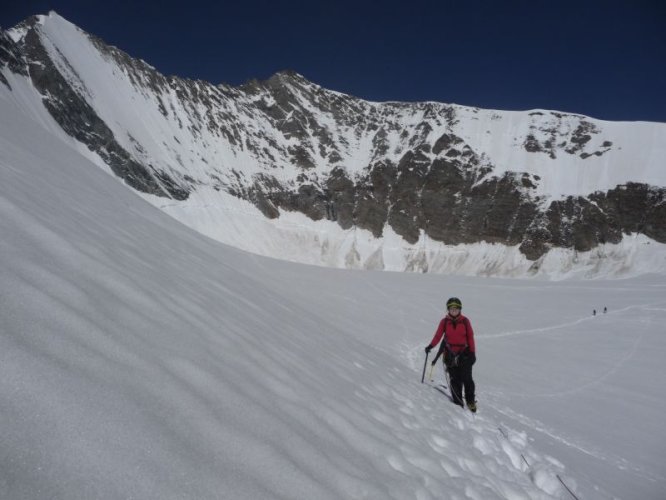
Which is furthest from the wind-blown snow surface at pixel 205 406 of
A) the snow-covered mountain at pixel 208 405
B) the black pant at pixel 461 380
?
the black pant at pixel 461 380

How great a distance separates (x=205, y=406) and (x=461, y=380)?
573 cm

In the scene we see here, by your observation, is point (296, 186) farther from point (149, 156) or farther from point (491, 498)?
point (491, 498)

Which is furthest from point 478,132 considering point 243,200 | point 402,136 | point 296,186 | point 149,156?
point 149,156

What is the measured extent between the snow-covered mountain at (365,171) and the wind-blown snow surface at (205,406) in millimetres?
73572

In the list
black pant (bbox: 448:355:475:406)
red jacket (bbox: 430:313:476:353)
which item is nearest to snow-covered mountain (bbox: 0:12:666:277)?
red jacket (bbox: 430:313:476:353)

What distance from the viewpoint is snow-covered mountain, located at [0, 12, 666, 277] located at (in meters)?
78.4

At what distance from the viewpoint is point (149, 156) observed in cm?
8131

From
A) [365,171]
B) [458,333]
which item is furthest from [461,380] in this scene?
[365,171]

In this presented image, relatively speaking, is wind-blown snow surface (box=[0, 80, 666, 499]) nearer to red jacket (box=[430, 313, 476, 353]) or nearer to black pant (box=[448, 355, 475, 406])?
black pant (box=[448, 355, 475, 406])

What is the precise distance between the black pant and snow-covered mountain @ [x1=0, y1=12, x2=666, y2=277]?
73.1 meters

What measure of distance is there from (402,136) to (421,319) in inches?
4517

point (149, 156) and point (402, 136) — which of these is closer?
point (149, 156)

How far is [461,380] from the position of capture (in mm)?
7184

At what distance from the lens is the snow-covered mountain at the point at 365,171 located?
7844 centimetres
